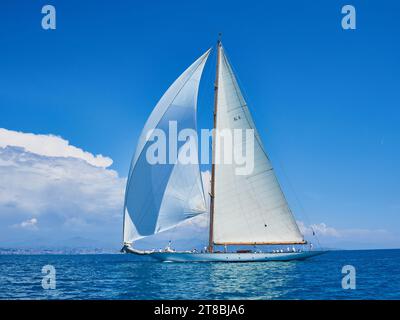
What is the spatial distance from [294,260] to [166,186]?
60.7 ft

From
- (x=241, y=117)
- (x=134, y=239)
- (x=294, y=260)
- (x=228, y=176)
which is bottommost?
(x=294, y=260)

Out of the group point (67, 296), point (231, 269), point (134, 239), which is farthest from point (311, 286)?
point (134, 239)

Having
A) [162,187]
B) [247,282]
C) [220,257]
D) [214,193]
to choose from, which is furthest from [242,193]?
[247,282]

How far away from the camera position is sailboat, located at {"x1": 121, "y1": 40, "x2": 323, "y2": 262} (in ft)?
133

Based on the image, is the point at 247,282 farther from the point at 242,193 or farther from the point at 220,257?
the point at 242,193

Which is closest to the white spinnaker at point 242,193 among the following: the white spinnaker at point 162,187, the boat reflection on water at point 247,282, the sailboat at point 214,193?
the sailboat at point 214,193

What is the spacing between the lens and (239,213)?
143 feet

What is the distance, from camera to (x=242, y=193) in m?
43.3

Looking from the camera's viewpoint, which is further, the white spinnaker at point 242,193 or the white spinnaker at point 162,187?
the white spinnaker at point 242,193

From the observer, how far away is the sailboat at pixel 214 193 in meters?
40.6

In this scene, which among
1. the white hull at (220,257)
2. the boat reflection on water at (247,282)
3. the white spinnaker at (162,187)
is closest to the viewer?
the boat reflection on water at (247,282)

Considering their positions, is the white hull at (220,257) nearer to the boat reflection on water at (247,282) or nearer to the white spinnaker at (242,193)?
the white spinnaker at (242,193)

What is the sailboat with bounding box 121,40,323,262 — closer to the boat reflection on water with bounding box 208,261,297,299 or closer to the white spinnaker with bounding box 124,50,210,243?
the white spinnaker with bounding box 124,50,210,243

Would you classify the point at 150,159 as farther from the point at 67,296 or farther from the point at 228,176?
the point at 67,296
